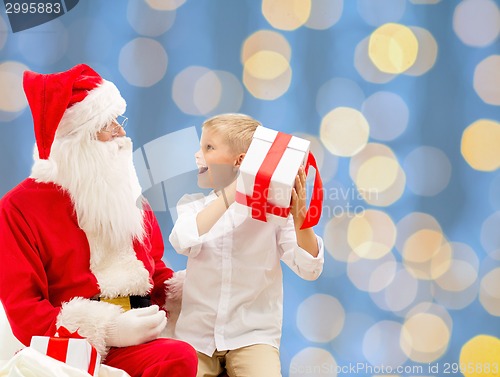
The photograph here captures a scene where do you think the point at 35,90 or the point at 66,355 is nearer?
the point at 66,355

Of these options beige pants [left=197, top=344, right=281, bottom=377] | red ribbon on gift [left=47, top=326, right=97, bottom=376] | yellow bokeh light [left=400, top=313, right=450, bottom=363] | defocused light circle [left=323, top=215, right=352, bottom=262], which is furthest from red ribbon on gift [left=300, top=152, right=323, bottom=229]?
yellow bokeh light [left=400, top=313, right=450, bottom=363]

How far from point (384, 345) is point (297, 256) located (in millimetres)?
825

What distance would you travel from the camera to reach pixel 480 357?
2262 mm

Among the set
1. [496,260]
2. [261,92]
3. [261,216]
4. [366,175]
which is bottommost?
[496,260]

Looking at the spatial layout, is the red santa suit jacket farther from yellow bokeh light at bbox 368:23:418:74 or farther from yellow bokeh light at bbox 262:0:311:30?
yellow bokeh light at bbox 368:23:418:74

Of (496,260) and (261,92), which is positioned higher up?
(261,92)

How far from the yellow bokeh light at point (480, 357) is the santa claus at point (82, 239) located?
1.21 metres

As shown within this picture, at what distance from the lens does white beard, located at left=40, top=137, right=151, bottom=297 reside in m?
1.54

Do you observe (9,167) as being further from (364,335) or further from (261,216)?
(364,335)

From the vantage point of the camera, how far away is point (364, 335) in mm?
2240

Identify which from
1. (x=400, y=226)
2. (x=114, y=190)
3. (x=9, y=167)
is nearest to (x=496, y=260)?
(x=400, y=226)

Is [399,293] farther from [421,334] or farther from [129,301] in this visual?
[129,301]

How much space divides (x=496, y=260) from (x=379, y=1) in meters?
0.98

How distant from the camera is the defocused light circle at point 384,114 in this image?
87.8 inches
